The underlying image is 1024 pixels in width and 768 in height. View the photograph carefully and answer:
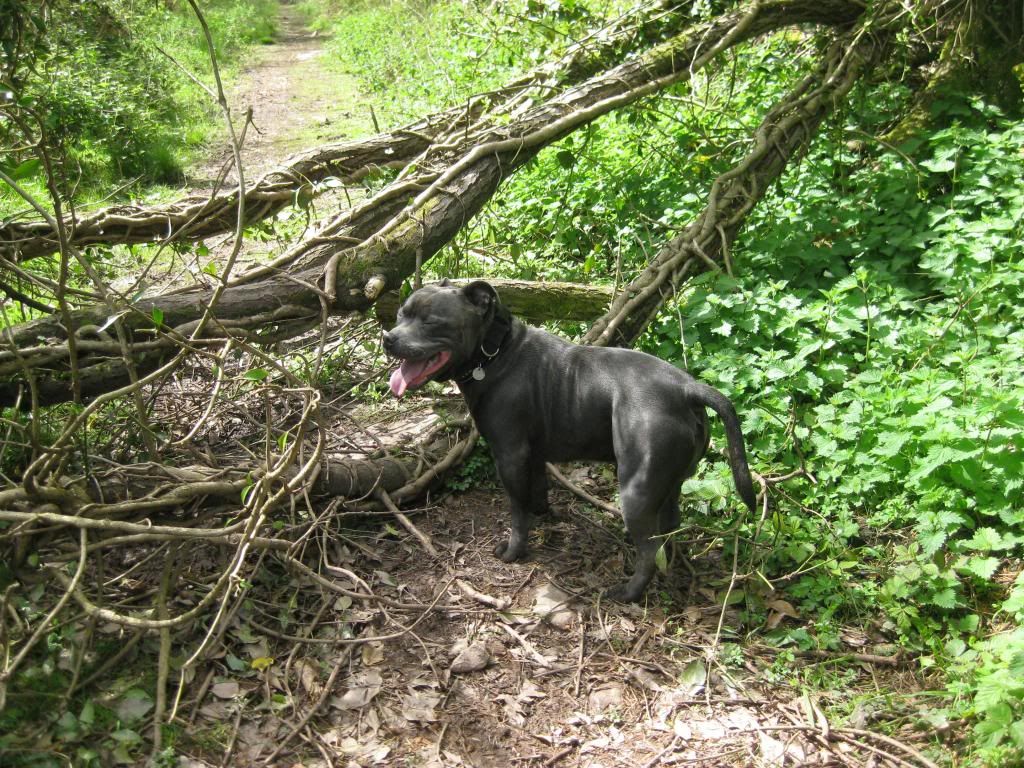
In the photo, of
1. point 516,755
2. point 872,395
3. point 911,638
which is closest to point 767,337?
point 872,395

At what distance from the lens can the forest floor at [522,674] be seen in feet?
10.9

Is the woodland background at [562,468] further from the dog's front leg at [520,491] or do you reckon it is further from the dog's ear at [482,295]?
the dog's ear at [482,295]

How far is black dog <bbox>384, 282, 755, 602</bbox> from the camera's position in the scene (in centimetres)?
391

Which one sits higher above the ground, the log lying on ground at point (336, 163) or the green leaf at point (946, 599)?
the log lying on ground at point (336, 163)

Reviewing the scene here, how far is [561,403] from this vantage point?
4.30 meters

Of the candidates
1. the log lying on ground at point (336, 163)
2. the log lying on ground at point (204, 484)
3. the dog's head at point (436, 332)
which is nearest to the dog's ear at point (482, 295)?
the dog's head at point (436, 332)

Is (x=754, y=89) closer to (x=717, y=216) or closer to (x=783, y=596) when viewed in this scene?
(x=717, y=216)

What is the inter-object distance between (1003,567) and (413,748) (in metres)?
3.02

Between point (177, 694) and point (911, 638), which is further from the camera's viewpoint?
point (911, 638)

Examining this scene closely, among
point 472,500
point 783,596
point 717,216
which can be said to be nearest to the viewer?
point 783,596

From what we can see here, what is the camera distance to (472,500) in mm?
5008

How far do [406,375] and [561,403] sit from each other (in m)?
0.87

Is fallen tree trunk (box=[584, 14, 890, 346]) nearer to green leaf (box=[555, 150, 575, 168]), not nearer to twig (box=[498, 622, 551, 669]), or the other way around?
green leaf (box=[555, 150, 575, 168])

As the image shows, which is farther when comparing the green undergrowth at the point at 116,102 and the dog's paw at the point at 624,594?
the green undergrowth at the point at 116,102
